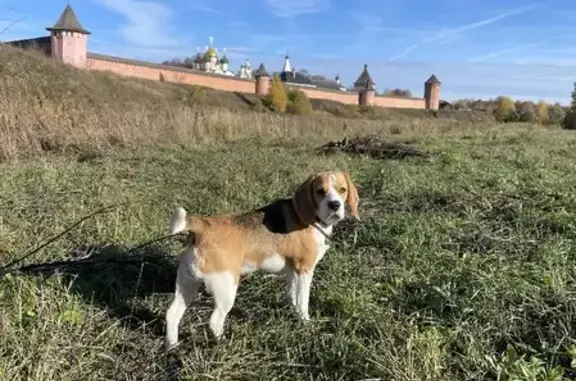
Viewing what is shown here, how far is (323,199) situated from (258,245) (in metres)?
0.57

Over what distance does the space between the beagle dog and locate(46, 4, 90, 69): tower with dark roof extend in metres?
54.3

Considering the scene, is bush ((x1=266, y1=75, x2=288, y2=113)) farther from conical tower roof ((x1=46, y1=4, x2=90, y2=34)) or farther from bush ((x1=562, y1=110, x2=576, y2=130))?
bush ((x1=562, y1=110, x2=576, y2=130))

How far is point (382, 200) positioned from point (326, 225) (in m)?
2.97

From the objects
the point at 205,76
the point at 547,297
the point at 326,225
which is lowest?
the point at 547,297

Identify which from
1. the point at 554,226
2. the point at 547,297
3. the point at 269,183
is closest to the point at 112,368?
the point at 547,297

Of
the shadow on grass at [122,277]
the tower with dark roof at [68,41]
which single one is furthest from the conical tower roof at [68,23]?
the shadow on grass at [122,277]

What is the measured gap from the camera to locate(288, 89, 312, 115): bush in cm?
6328

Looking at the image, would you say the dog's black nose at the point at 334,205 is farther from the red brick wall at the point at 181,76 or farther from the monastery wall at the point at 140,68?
the red brick wall at the point at 181,76

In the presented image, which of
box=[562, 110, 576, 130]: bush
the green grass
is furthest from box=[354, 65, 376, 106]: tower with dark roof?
the green grass

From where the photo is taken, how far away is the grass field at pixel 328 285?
3.15m

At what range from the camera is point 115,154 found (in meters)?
11.0

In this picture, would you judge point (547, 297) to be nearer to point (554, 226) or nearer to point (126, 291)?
point (554, 226)

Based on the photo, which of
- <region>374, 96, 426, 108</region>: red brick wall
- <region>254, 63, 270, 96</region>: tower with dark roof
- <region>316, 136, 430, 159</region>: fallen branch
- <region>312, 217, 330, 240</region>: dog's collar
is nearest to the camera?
<region>312, 217, 330, 240</region>: dog's collar

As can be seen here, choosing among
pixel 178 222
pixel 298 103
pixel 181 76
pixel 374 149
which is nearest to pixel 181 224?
pixel 178 222
